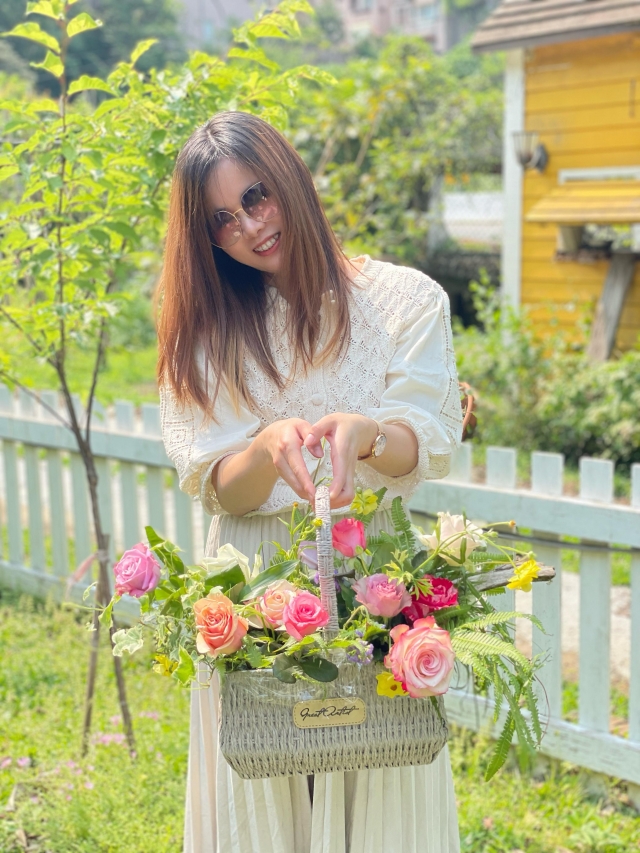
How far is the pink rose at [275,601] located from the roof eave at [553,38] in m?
6.56

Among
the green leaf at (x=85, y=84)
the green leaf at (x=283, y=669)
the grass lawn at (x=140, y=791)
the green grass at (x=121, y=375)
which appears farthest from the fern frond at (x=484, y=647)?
the green grass at (x=121, y=375)

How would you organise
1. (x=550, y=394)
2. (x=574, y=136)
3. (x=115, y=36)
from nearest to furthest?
(x=550, y=394) < (x=574, y=136) < (x=115, y=36)

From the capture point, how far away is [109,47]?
85.9ft

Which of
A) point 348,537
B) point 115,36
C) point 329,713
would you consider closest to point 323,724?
point 329,713

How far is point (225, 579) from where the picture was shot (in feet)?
4.42

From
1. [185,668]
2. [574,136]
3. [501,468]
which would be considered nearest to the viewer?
[185,668]

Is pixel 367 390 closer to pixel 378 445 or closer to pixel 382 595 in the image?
pixel 378 445

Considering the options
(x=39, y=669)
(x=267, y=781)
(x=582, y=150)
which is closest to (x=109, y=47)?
(x=582, y=150)

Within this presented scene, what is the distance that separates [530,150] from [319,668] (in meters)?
6.83

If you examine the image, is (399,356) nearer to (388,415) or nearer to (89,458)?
(388,415)

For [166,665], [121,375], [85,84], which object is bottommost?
[121,375]

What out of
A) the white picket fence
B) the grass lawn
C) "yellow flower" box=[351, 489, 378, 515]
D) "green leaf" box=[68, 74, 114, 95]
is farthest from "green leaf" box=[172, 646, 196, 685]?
"green leaf" box=[68, 74, 114, 95]

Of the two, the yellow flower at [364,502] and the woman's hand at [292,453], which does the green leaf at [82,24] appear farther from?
the yellow flower at [364,502]

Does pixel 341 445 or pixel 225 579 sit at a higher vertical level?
pixel 341 445
